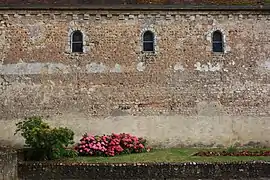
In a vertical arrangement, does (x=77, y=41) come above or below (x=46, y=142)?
above

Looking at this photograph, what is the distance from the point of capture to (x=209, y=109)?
19328mm

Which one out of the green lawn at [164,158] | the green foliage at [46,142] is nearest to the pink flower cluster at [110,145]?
the green lawn at [164,158]

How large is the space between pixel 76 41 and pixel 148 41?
3176 mm

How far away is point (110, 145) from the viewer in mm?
17266

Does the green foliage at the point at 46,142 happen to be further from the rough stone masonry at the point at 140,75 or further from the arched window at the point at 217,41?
the arched window at the point at 217,41

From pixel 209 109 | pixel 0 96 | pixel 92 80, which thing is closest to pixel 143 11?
pixel 92 80

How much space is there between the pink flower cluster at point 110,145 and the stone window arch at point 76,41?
3.83m

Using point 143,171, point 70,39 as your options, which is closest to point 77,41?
point 70,39

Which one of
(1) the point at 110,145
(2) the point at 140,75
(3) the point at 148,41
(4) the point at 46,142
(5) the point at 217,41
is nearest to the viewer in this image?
(4) the point at 46,142

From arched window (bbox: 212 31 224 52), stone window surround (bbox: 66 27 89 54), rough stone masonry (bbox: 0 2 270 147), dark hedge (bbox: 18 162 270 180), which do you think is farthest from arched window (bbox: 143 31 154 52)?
dark hedge (bbox: 18 162 270 180)

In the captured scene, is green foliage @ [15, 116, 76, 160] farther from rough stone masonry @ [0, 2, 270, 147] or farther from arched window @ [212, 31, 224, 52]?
arched window @ [212, 31, 224, 52]

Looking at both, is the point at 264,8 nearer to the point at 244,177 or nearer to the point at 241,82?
the point at 241,82

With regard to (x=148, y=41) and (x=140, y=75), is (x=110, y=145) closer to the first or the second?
(x=140, y=75)

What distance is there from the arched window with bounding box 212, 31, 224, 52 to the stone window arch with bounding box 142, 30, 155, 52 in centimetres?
272
